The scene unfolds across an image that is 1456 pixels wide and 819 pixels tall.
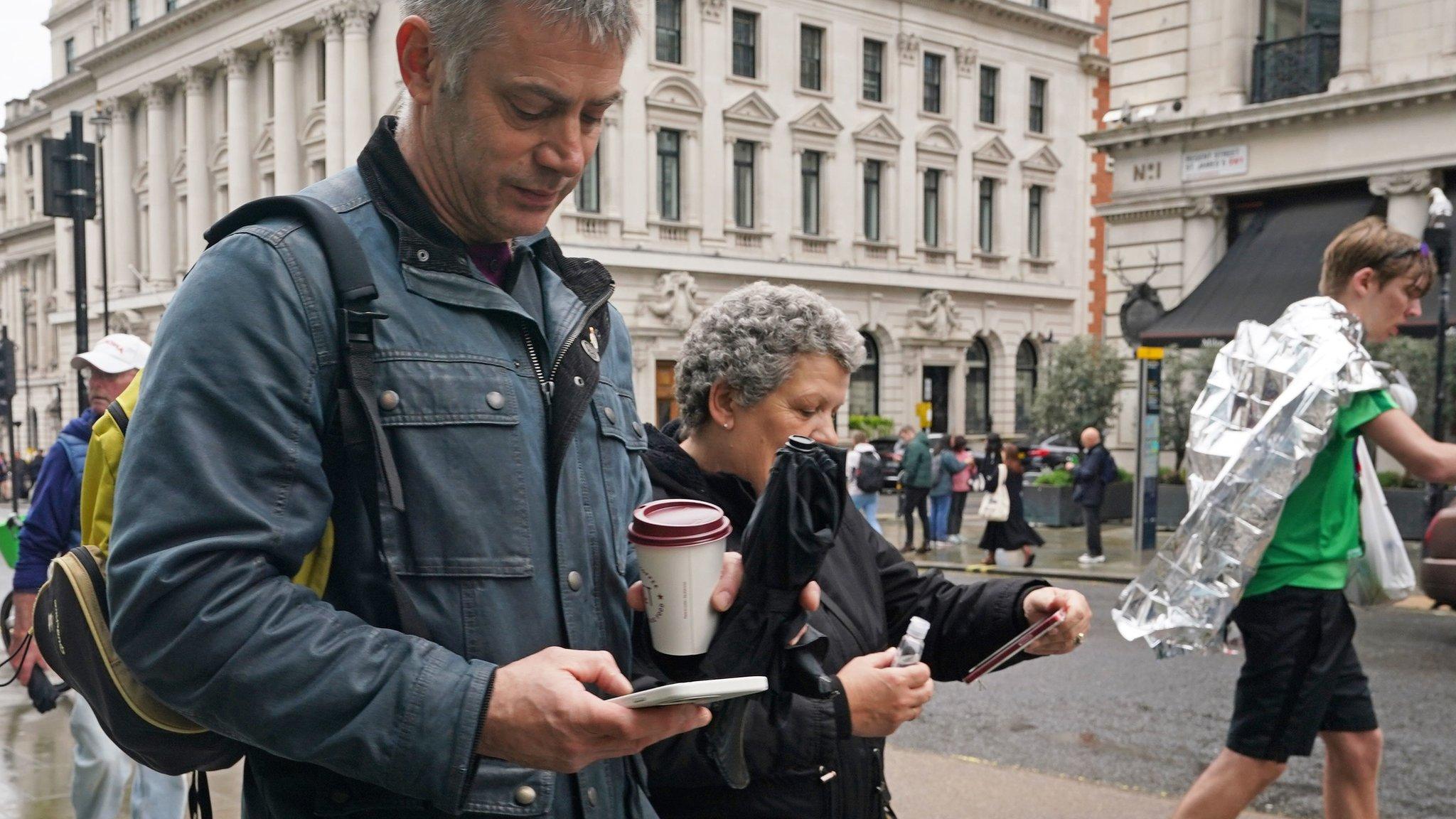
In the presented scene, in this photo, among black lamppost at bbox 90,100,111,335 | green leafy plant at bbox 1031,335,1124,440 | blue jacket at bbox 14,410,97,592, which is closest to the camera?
blue jacket at bbox 14,410,97,592

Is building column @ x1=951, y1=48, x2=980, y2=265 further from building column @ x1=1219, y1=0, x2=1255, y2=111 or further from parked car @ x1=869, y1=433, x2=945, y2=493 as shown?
building column @ x1=1219, y1=0, x2=1255, y2=111

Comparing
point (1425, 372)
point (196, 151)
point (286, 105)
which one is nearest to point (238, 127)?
point (196, 151)

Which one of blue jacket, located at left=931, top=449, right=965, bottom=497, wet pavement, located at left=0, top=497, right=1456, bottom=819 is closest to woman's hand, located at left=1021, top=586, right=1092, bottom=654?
wet pavement, located at left=0, top=497, right=1456, bottom=819

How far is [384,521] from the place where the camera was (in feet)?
5.19

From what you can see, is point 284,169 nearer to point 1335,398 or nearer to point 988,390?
point 988,390

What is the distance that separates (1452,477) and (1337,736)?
2.82 feet

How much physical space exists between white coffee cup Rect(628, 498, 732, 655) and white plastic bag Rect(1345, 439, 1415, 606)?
121 inches

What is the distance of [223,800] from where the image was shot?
564 centimetres

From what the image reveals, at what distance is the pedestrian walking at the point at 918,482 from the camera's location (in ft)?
62.5

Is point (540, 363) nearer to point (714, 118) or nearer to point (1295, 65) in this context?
point (1295, 65)

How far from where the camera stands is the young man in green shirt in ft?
12.9

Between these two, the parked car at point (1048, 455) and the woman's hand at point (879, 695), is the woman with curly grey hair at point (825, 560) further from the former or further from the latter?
the parked car at point (1048, 455)

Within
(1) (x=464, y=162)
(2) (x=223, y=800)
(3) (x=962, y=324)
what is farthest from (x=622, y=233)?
(1) (x=464, y=162)

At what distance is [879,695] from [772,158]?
38078mm
